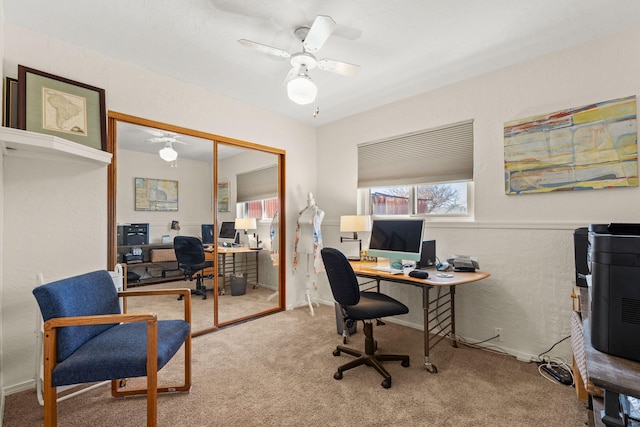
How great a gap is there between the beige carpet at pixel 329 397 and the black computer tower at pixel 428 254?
30.8 inches

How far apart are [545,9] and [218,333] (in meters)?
3.90

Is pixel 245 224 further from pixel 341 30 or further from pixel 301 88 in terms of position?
pixel 341 30

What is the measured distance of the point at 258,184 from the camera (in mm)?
3787

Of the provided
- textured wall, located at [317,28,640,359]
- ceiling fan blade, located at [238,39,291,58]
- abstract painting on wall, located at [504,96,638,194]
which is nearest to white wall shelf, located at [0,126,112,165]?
ceiling fan blade, located at [238,39,291,58]

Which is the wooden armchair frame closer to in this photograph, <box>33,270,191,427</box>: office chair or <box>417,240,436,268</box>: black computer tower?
<box>33,270,191,427</box>: office chair

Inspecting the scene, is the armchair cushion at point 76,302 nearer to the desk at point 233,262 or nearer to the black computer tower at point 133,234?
the black computer tower at point 133,234

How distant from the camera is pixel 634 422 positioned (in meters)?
0.99

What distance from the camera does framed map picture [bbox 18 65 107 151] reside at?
212 cm

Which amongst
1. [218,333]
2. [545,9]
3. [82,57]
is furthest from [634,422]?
[82,57]

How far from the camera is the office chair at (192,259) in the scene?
3096mm

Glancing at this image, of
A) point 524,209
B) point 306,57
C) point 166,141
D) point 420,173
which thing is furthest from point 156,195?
point 524,209

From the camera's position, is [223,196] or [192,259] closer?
[192,259]

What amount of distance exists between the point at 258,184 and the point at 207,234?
918mm

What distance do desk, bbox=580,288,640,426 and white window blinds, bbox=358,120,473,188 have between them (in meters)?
2.32
